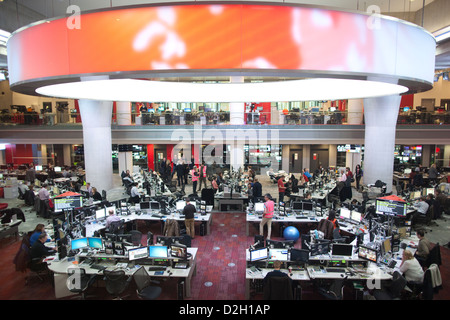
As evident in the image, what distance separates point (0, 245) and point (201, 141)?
1196cm

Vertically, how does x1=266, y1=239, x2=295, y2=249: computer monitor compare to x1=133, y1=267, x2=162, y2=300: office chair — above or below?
above

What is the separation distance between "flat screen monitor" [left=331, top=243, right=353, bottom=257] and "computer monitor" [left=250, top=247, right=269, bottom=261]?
164 centimetres

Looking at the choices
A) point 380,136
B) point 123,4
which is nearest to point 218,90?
point 123,4

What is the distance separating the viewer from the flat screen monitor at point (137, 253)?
7.60 m

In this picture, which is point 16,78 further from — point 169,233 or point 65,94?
point 169,233

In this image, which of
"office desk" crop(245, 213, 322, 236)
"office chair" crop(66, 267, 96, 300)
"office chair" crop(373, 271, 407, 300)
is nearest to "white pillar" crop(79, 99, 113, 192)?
"office desk" crop(245, 213, 322, 236)

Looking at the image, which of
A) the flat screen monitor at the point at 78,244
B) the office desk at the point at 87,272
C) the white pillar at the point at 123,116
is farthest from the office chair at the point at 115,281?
the white pillar at the point at 123,116

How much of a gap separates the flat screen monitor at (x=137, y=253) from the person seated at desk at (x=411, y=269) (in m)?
5.99

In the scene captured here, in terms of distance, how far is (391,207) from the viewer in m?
9.62

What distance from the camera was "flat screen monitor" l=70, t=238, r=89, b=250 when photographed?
8.11 meters

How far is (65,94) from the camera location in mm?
5988

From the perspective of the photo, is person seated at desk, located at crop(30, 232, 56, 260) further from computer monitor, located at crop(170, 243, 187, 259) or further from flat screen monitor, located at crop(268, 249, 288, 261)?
flat screen monitor, located at crop(268, 249, 288, 261)

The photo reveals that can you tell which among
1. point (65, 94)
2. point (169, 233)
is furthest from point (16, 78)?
point (169, 233)

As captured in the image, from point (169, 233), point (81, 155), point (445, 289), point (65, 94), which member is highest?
point (65, 94)
